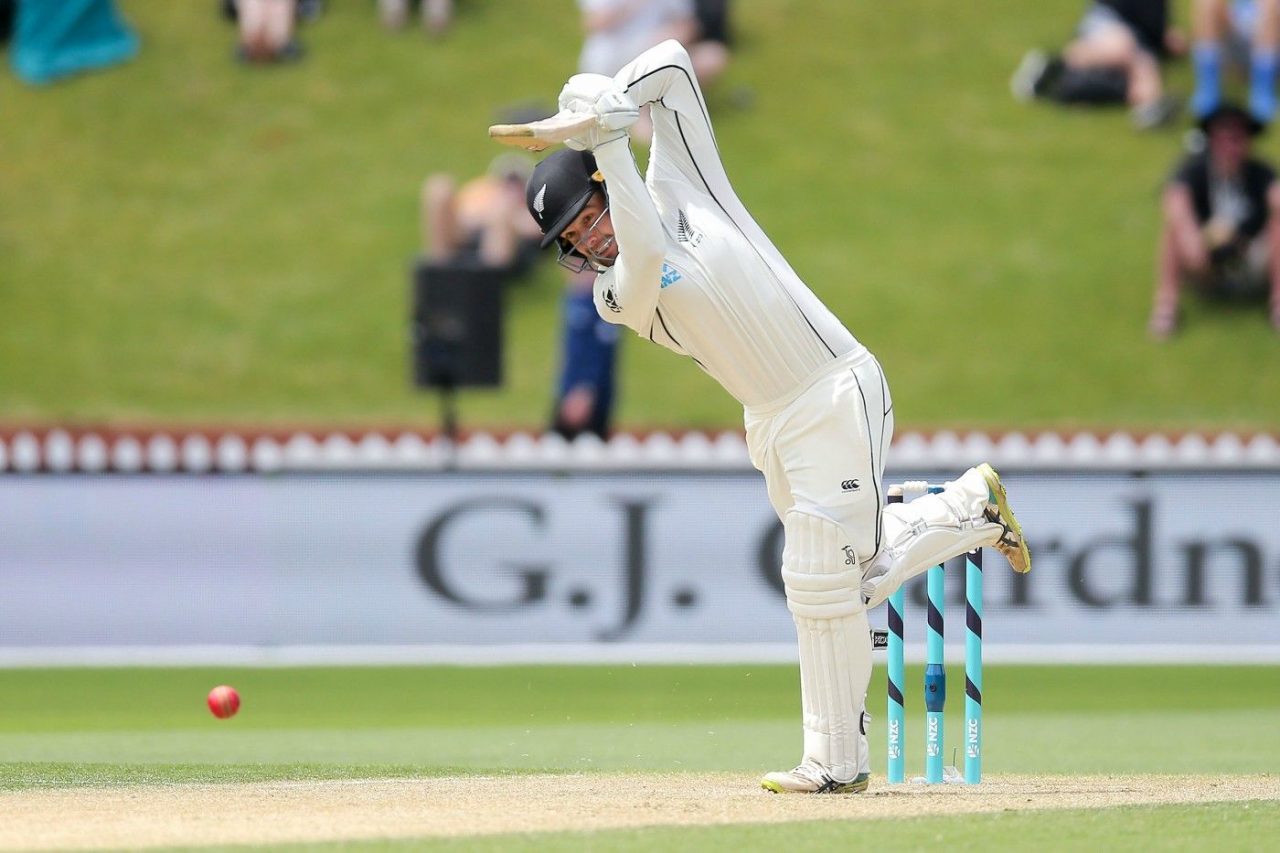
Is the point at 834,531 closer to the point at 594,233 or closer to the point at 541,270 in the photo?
the point at 594,233

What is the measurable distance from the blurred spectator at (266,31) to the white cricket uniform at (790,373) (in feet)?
45.4

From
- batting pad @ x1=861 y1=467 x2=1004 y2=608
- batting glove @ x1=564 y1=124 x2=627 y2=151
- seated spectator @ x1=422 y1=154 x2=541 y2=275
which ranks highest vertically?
seated spectator @ x1=422 y1=154 x2=541 y2=275

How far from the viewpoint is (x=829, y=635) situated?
5375mm

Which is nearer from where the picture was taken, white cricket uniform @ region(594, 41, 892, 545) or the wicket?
white cricket uniform @ region(594, 41, 892, 545)

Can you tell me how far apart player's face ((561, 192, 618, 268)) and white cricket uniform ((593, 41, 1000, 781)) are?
2.8 inches

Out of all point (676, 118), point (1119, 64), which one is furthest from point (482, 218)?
point (676, 118)

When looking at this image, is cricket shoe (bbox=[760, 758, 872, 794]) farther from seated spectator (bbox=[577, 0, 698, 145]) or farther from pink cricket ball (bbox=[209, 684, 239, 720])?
seated spectator (bbox=[577, 0, 698, 145])

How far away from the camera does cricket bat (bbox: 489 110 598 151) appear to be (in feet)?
16.4

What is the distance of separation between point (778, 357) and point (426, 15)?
14525mm

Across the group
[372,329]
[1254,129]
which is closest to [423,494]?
[372,329]

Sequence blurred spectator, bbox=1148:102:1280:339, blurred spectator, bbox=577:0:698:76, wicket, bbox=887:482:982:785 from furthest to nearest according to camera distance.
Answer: blurred spectator, bbox=577:0:698:76 → blurred spectator, bbox=1148:102:1280:339 → wicket, bbox=887:482:982:785

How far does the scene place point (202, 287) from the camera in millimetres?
16859

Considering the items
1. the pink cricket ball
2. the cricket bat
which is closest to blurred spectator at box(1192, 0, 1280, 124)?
the pink cricket ball

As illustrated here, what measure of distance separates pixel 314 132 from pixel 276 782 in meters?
13.0
